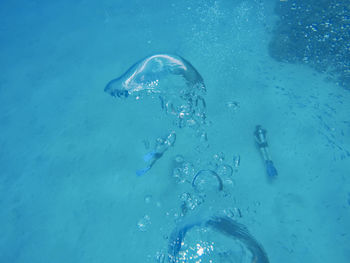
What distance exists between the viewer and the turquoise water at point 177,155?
3314 mm

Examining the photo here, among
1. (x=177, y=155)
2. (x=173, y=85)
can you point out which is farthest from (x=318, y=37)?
(x=177, y=155)

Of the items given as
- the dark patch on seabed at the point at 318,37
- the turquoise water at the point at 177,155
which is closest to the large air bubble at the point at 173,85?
the turquoise water at the point at 177,155

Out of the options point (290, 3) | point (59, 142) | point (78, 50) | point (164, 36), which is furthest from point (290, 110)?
point (78, 50)

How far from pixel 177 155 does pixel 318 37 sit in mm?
4396

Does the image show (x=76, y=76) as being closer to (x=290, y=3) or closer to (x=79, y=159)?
(x=79, y=159)

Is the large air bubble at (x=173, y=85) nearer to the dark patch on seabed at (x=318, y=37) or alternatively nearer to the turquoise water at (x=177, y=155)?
the turquoise water at (x=177, y=155)

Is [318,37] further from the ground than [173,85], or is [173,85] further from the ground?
[318,37]

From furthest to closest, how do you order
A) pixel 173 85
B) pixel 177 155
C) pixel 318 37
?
pixel 318 37, pixel 173 85, pixel 177 155

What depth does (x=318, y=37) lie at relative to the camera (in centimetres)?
483

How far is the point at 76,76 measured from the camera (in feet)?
20.7

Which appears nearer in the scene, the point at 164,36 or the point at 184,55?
the point at 184,55

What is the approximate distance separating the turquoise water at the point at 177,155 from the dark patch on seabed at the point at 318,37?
10.8 inches

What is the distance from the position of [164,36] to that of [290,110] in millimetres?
4361

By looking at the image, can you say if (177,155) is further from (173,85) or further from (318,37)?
(318,37)
